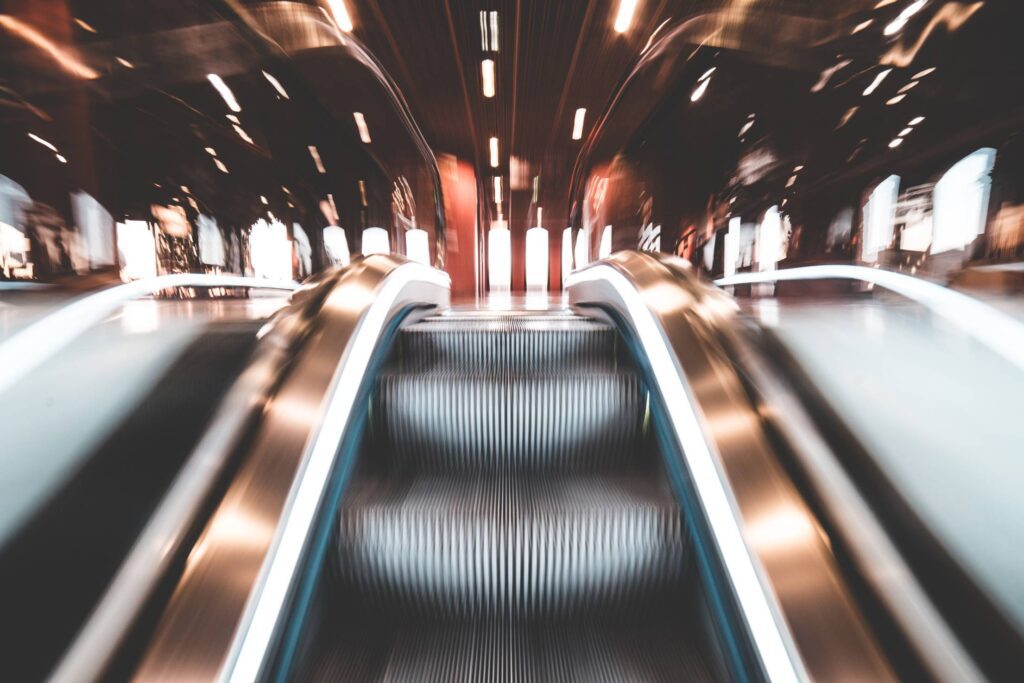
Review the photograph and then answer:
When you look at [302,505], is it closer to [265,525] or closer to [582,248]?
[265,525]

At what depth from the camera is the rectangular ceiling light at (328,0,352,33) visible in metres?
5.43

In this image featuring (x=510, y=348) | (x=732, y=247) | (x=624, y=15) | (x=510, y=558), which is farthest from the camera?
(x=624, y=15)

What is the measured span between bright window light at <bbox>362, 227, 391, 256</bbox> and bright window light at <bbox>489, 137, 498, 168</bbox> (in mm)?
6527

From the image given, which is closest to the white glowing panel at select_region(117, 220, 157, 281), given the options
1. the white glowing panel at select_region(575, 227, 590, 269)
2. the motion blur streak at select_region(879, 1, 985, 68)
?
the white glowing panel at select_region(575, 227, 590, 269)

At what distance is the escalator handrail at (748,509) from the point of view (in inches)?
32.4

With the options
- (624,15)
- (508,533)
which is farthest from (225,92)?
(624,15)

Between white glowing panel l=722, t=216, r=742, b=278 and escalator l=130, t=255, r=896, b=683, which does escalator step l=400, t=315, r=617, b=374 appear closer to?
escalator l=130, t=255, r=896, b=683

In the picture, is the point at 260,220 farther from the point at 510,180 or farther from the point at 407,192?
the point at 510,180

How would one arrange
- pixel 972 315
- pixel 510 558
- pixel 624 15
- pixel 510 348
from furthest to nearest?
pixel 624 15 < pixel 510 348 < pixel 510 558 < pixel 972 315

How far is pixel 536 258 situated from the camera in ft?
63.3

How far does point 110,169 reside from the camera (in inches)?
136

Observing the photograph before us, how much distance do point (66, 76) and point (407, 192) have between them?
9.70ft

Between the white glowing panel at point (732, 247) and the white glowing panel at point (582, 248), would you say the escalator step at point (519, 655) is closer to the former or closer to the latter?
the white glowing panel at point (732, 247)

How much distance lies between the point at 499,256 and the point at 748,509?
19043 millimetres
